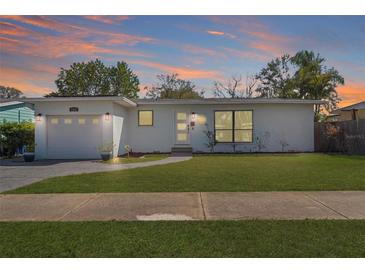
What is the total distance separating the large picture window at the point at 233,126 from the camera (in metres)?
17.4

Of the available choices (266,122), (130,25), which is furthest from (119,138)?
(266,122)

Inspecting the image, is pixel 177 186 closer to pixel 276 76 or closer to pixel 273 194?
pixel 273 194

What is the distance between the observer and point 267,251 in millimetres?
3279

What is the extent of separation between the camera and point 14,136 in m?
15.9

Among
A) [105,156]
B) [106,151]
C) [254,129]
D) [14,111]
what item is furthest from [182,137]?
[14,111]

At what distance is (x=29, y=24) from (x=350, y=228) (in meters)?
10.1

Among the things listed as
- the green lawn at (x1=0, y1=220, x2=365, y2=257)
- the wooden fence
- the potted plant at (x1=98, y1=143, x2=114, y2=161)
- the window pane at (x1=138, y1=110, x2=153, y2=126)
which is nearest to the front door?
the window pane at (x1=138, y1=110, x2=153, y2=126)

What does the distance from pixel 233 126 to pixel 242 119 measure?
63 centimetres

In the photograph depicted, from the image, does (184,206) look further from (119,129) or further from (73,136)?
(119,129)

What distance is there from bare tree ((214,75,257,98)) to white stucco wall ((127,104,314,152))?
14.1m

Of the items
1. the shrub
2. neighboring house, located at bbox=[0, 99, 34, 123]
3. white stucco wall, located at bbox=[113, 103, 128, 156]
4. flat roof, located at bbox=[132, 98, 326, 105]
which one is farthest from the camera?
neighboring house, located at bbox=[0, 99, 34, 123]

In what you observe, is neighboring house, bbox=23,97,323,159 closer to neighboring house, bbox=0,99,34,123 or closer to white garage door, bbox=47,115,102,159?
white garage door, bbox=47,115,102,159

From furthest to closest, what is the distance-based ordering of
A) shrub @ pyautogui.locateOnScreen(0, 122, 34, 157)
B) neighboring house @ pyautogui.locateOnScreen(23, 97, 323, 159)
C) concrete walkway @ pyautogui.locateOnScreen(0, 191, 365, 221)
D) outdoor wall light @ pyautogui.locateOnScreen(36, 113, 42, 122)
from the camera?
neighboring house @ pyautogui.locateOnScreen(23, 97, 323, 159)
shrub @ pyautogui.locateOnScreen(0, 122, 34, 157)
outdoor wall light @ pyautogui.locateOnScreen(36, 113, 42, 122)
concrete walkway @ pyautogui.locateOnScreen(0, 191, 365, 221)

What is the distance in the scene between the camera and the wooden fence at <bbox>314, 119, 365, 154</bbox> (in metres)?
15.7
